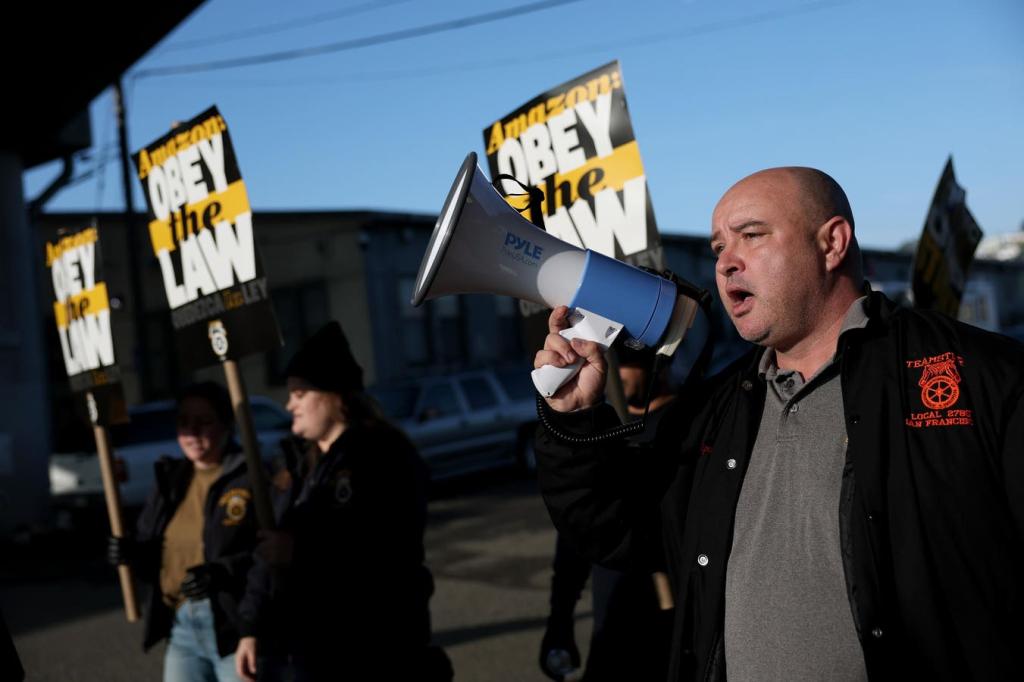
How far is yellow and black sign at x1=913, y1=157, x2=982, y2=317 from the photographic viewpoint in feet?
16.4

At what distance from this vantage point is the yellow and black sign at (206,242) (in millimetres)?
3920

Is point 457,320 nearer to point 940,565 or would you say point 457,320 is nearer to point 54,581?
point 54,581

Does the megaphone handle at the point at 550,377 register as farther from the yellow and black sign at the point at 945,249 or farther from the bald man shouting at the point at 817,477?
the yellow and black sign at the point at 945,249

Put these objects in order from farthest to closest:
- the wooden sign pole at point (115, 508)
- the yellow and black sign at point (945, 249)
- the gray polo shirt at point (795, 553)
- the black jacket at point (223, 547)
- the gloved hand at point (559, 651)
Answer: the yellow and black sign at point (945, 249)
the wooden sign pole at point (115, 508)
the gloved hand at point (559, 651)
the black jacket at point (223, 547)
the gray polo shirt at point (795, 553)

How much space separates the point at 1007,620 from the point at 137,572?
10.8ft

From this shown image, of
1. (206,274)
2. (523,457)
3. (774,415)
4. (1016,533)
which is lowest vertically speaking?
(523,457)

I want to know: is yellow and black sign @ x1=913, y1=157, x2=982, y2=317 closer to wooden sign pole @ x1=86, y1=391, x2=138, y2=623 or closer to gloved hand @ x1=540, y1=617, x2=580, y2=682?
gloved hand @ x1=540, y1=617, x2=580, y2=682

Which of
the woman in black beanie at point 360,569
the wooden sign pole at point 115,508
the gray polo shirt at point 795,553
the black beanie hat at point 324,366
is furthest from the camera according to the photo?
the wooden sign pole at point 115,508

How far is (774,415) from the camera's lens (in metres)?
2.12

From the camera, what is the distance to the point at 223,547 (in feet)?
12.1

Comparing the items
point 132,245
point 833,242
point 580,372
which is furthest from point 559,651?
point 132,245

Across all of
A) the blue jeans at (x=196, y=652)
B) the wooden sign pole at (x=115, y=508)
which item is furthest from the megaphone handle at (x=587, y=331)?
the wooden sign pole at (x=115, y=508)

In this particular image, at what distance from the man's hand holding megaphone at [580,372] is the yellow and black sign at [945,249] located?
3180 mm

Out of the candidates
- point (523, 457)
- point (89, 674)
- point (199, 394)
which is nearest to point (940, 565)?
point (199, 394)
